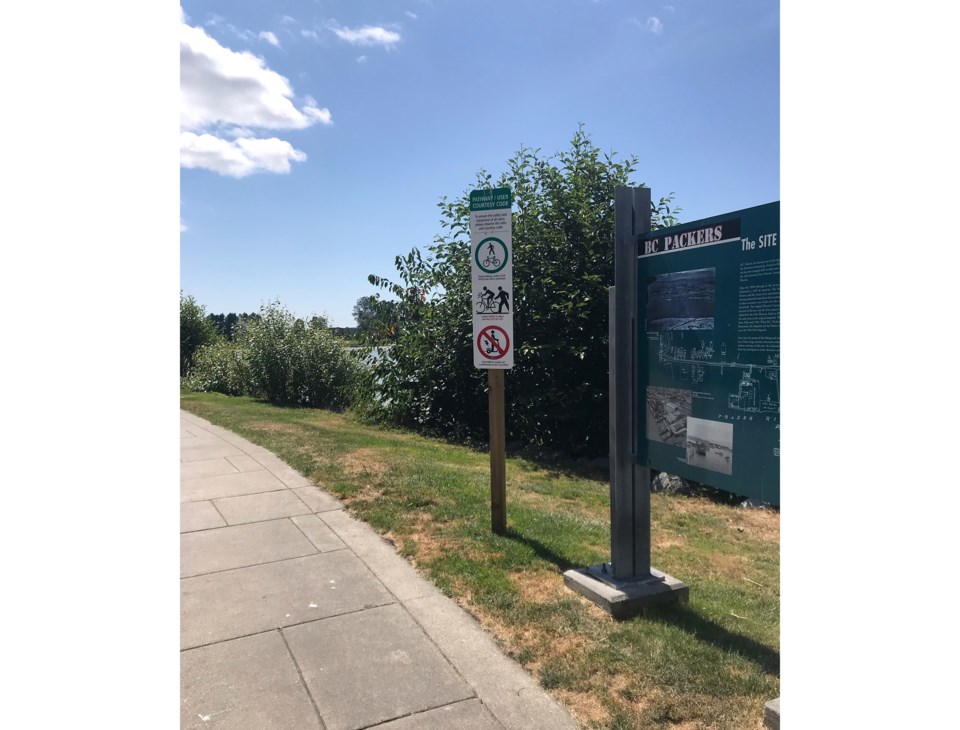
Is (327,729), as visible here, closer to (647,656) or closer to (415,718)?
(415,718)

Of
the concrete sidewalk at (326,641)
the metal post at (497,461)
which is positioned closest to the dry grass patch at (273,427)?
the concrete sidewalk at (326,641)

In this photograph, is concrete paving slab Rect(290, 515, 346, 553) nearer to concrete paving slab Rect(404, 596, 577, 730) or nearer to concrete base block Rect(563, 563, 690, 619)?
concrete paving slab Rect(404, 596, 577, 730)

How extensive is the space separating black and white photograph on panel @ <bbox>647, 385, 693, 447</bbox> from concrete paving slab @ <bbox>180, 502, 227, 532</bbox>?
12.5ft

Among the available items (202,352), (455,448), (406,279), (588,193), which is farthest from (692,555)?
(202,352)

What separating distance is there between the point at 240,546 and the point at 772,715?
12.9ft

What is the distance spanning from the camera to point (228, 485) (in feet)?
23.7

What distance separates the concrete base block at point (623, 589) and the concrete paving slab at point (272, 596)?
1194mm

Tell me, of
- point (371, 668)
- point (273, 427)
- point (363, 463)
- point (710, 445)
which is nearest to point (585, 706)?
point (371, 668)

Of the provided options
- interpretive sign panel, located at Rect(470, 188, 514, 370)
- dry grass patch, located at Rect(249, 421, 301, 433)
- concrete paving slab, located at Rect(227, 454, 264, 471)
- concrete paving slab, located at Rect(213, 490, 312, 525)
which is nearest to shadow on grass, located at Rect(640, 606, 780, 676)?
interpretive sign panel, located at Rect(470, 188, 514, 370)

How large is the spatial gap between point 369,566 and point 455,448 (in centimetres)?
587

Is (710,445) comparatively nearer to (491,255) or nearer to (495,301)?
(495,301)

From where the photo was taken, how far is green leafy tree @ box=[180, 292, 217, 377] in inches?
1137

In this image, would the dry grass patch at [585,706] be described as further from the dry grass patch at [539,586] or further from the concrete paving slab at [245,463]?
the concrete paving slab at [245,463]

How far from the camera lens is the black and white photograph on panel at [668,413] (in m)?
3.85
